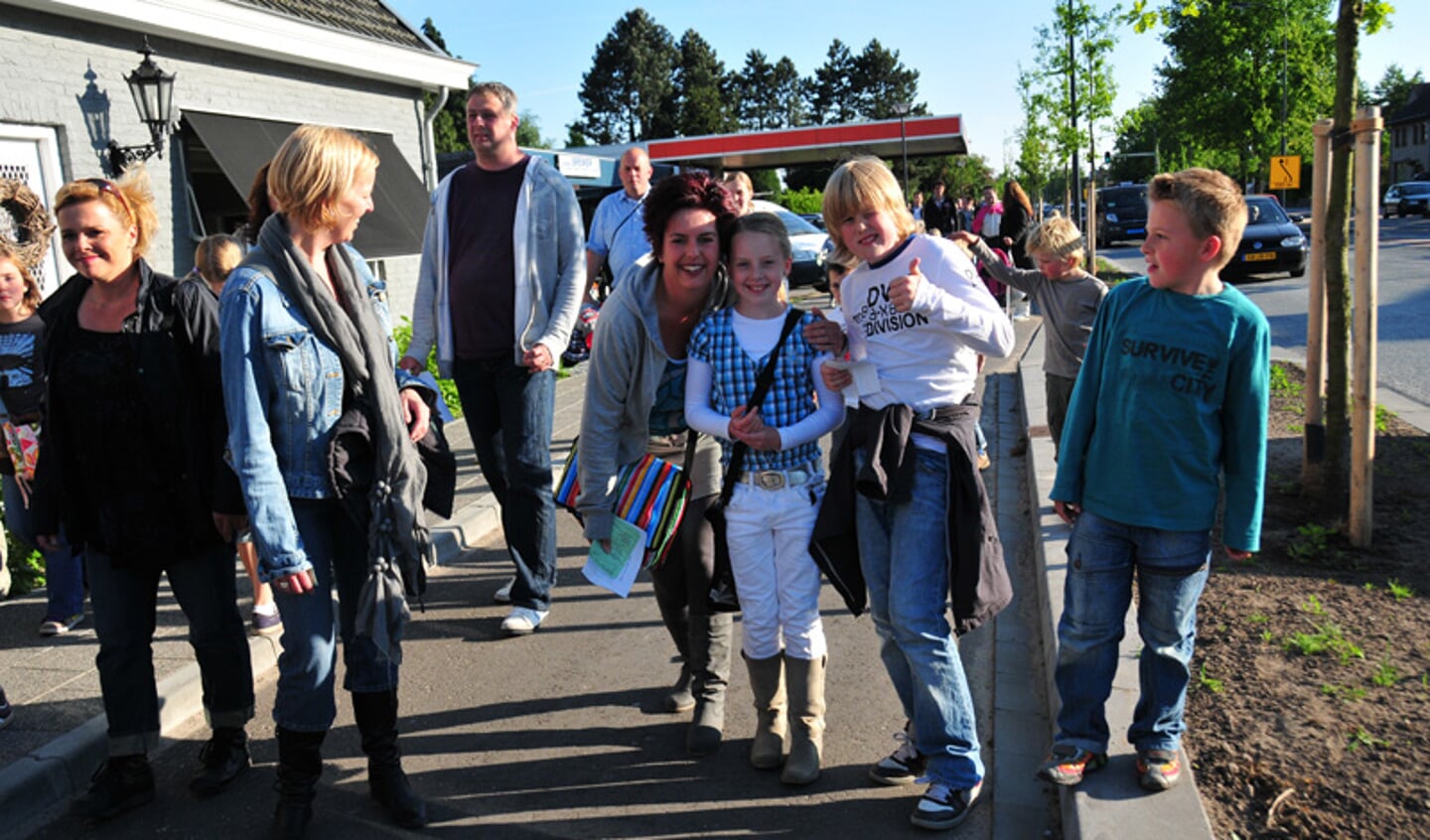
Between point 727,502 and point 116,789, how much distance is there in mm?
2121

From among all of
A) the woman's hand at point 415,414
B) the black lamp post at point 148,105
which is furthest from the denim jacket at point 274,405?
the black lamp post at point 148,105

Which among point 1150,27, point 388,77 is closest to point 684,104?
point 388,77

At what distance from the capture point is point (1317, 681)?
11.6 feet

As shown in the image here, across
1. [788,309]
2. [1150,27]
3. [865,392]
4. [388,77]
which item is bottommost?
[865,392]

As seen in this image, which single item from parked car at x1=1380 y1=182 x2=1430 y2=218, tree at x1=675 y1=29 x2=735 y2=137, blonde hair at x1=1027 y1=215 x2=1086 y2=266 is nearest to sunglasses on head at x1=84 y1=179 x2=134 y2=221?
blonde hair at x1=1027 y1=215 x2=1086 y2=266

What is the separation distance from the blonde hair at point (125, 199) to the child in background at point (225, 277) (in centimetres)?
131

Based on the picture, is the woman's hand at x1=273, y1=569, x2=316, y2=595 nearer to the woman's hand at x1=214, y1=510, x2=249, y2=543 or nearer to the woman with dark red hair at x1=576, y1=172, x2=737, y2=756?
the woman's hand at x1=214, y1=510, x2=249, y2=543

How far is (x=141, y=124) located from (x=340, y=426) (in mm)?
7044

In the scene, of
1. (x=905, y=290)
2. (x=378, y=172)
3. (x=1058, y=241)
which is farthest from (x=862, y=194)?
(x=378, y=172)

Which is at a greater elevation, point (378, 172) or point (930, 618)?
point (378, 172)

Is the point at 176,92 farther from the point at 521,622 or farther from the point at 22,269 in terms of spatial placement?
the point at 521,622

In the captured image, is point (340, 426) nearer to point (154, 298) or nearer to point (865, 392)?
point (154, 298)

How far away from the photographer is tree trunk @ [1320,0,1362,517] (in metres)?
4.97

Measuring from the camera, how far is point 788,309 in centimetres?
346
